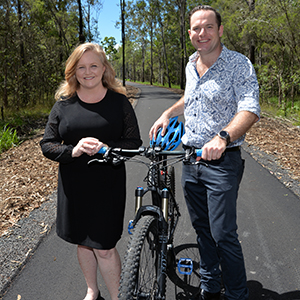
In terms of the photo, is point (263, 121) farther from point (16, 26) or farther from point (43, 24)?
point (43, 24)

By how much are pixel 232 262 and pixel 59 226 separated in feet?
4.65

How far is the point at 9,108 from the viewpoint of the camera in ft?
45.1

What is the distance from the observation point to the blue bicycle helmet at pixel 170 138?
8.43 feet

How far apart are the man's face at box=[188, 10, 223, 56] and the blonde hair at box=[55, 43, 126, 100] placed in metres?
0.72

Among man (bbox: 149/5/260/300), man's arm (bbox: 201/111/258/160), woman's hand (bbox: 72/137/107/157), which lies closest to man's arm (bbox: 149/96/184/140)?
man (bbox: 149/5/260/300)

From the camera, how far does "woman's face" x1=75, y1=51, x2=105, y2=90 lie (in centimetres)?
243

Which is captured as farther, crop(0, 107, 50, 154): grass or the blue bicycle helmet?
crop(0, 107, 50, 154): grass

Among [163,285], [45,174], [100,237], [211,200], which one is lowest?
[45,174]

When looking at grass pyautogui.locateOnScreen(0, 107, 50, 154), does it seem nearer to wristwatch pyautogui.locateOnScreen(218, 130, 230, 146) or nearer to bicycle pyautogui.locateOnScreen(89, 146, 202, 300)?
bicycle pyautogui.locateOnScreen(89, 146, 202, 300)

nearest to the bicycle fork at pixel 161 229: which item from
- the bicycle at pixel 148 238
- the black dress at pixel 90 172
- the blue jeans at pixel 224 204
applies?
the bicycle at pixel 148 238

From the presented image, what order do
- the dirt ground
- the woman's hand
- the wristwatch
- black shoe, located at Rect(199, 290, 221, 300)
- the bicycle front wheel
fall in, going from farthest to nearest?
the dirt ground, black shoe, located at Rect(199, 290, 221, 300), the woman's hand, the wristwatch, the bicycle front wheel

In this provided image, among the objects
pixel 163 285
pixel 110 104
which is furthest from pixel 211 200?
pixel 110 104

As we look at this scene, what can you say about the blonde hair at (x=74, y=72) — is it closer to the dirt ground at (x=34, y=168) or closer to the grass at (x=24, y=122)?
the dirt ground at (x=34, y=168)

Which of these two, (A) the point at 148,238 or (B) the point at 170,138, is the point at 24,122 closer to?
(B) the point at 170,138
